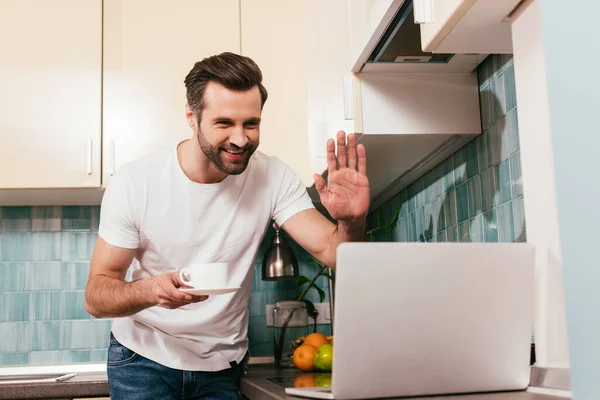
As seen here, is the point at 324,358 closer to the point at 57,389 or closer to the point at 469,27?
the point at 57,389

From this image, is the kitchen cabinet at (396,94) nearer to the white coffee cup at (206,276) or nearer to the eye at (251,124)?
the eye at (251,124)

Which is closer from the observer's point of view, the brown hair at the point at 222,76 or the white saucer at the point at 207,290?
the white saucer at the point at 207,290

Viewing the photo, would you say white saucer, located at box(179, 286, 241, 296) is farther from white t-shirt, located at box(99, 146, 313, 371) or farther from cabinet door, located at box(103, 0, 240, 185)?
cabinet door, located at box(103, 0, 240, 185)

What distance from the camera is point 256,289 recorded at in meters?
2.77

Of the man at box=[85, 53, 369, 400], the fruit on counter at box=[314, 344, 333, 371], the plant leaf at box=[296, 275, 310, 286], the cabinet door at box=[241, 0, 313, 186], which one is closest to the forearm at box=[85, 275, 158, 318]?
the man at box=[85, 53, 369, 400]

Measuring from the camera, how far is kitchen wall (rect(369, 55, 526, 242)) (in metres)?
1.50

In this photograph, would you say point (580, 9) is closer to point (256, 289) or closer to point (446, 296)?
point (446, 296)

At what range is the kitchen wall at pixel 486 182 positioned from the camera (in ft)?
4.92

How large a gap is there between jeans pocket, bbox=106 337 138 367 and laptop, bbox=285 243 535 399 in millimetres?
935

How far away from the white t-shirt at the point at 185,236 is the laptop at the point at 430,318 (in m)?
0.86

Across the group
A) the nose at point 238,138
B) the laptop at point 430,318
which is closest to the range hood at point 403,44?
the nose at point 238,138

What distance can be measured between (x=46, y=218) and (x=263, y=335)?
3.11ft

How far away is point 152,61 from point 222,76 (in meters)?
0.79

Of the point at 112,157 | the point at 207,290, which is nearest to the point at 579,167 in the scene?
the point at 207,290
